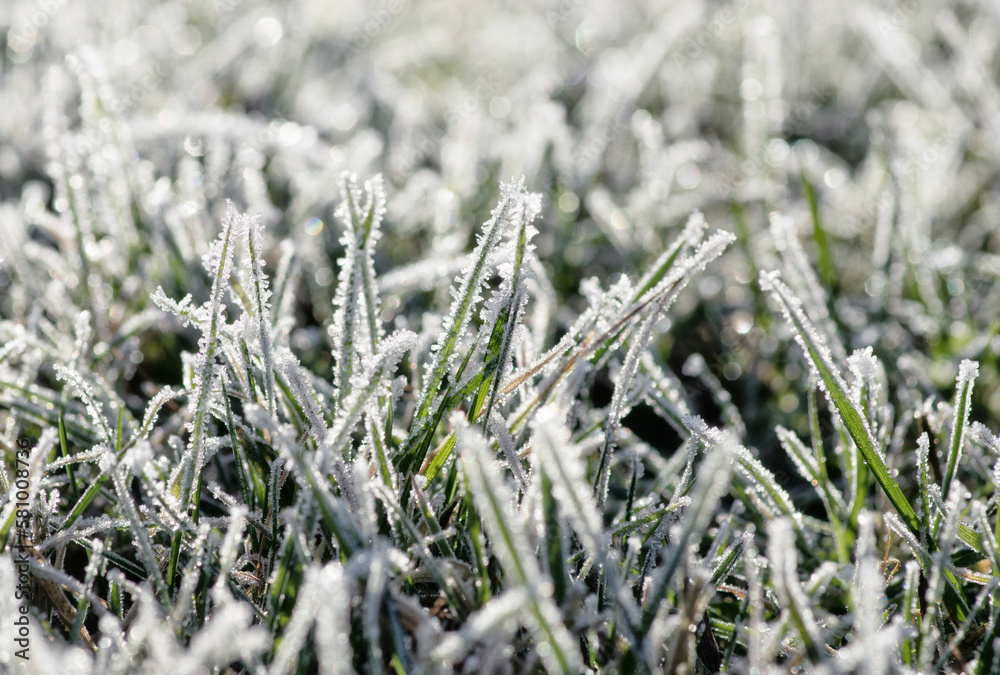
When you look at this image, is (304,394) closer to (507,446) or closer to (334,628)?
(507,446)

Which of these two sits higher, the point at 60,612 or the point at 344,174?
the point at 344,174

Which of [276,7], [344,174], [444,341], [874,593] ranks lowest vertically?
[874,593]

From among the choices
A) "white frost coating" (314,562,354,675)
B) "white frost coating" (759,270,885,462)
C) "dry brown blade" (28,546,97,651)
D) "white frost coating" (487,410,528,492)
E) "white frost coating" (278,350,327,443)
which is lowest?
"dry brown blade" (28,546,97,651)

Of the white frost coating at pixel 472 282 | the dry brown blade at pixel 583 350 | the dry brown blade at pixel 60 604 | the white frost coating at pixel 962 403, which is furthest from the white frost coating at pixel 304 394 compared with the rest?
the white frost coating at pixel 962 403

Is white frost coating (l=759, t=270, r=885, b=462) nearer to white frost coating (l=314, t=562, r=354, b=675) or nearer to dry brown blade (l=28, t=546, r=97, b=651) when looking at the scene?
white frost coating (l=314, t=562, r=354, b=675)

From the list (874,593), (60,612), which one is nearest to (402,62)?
(60,612)

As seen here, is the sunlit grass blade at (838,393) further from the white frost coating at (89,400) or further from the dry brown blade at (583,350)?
the white frost coating at (89,400)

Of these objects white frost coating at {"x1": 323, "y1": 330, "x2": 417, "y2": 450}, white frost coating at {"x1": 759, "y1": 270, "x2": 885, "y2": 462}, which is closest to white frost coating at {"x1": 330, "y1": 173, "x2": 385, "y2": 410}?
white frost coating at {"x1": 323, "y1": 330, "x2": 417, "y2": 450}

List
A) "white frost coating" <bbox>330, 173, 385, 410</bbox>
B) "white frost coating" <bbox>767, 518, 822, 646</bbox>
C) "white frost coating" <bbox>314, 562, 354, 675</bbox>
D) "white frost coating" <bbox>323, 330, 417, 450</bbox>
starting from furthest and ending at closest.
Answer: "white frost coating" <bbox>330, 173, 385, 410</bbox>, "white frost coating" <bbox>323, 330, 417, 450</bbox>, "white frost coating" <bbox>767, 518, 822, 646</bbox>, "white frost coating" <bbox>314, 562, 354, 675</bbox>

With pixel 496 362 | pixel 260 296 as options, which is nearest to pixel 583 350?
pixel 496 362

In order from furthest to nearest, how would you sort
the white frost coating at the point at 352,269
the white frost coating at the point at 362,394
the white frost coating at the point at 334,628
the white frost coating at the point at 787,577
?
the white frost coating at the point at 352,269 → the white frost coating at the point at 362,394 → the white frost coating at the point at 787,577 → the white frost coating at the point at 334,628

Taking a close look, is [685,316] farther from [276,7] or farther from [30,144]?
[276,7]
